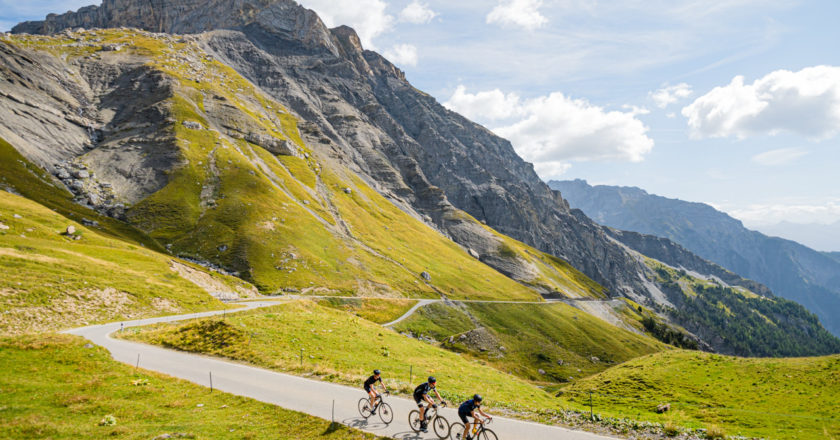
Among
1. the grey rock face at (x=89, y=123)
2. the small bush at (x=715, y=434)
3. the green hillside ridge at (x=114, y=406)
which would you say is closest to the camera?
the green hillside ridge at (x=114, y=406)

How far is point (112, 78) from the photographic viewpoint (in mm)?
185750

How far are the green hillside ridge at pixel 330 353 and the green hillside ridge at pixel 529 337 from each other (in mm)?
42535

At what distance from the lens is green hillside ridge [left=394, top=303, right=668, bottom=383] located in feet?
293

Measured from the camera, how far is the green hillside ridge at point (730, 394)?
29531mm

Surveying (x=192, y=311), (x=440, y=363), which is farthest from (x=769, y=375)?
(x=192, y=311)

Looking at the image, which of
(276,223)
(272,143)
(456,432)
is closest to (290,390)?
(456,432)

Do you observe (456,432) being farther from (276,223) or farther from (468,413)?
(276,223)

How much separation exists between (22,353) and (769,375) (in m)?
71.8

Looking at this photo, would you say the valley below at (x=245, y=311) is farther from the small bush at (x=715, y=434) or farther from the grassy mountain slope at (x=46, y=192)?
the grassy mountain slope at (x=46, y=192)

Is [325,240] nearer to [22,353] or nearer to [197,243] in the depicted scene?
[197,243]

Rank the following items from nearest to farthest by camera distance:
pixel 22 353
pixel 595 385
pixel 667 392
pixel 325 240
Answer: pixel 22 353
pixel 667 392
pixel 595 385
pixel 325 240

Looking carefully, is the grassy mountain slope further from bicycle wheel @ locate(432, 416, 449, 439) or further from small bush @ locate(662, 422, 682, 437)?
small bush @ locate(662, 422, 682, 437)

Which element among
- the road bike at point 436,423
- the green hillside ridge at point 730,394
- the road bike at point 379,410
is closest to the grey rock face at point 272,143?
the green hillside ridge at point 730,394

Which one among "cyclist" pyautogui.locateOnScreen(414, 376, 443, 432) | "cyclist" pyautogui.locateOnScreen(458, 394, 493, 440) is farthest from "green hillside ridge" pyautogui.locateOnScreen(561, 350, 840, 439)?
"cyclist" pyautogui.locateOnScreen(414, 376, 443, 432)
